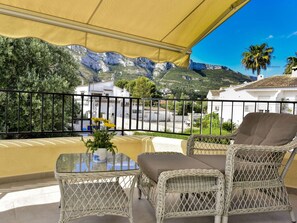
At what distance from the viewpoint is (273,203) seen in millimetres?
2436

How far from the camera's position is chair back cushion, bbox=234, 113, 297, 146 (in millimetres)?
2549

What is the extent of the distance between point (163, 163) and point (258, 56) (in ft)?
110

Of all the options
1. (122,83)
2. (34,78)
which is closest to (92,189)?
(34,78)

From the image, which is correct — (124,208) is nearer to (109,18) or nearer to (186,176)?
(186,176)

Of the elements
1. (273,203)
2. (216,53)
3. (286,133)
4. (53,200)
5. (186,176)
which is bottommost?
(53,200)

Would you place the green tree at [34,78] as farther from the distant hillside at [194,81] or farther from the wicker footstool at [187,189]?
the distant hillside at [194,81]

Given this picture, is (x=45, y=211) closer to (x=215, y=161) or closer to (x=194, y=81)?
(x=215, y=161)

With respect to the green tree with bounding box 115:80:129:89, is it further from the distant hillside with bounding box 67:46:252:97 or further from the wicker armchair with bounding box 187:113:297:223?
the wicker armchair with bounding box 187:113:297:223

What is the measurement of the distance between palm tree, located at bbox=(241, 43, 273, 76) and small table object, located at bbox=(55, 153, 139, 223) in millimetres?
33386

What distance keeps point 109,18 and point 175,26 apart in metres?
0.91

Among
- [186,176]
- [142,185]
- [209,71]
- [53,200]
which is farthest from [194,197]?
[209,71]

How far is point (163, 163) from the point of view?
243cm

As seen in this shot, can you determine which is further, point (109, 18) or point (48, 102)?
point (48, 102)

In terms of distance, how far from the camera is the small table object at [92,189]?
2010mm
